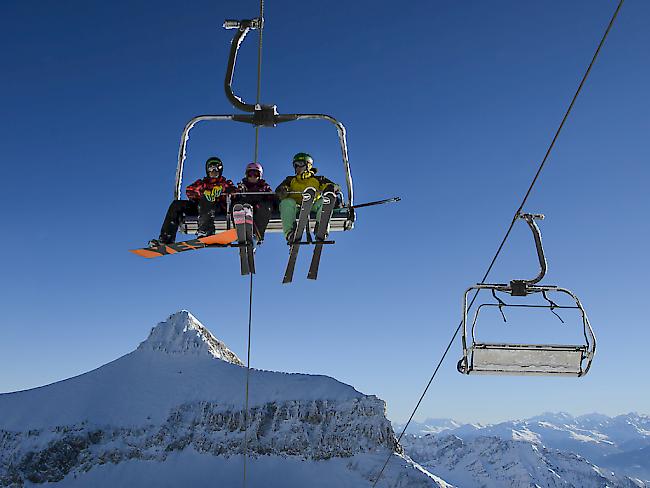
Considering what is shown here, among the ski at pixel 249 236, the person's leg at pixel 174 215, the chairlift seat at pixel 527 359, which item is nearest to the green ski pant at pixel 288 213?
the ski at pixel 249 236

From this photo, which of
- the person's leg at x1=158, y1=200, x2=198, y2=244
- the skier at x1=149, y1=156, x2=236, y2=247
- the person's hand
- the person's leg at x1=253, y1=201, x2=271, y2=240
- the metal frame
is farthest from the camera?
the person's leg at x1=158, y1=200, x2=198, y2=244

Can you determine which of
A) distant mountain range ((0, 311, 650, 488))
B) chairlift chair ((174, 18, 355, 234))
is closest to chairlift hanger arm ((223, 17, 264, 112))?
chairlift chair ((174, 18, 355, 234))

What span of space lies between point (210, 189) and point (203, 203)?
0.24m

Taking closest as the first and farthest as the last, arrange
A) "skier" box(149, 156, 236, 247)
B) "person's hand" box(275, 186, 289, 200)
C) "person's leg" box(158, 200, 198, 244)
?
"person's hand" box(275, 186, 289, 200), "skier" box(149, 156, 236, 247), "person's leg" box(158, 200, 198, 244)

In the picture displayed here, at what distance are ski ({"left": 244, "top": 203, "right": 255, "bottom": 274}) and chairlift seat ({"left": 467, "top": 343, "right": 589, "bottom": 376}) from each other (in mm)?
3719

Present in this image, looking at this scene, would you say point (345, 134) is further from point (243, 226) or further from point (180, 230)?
point (180, 230)

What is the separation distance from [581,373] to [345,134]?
4.13 meters

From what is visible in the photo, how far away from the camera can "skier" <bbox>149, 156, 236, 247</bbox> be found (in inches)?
404

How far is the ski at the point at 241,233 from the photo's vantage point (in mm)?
9672

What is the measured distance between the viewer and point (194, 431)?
144 m

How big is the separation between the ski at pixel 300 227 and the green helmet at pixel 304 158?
810 mm

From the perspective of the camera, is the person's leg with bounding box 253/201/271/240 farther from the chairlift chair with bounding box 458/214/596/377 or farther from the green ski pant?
the chairlift chair with bounding box 458/214/596/377

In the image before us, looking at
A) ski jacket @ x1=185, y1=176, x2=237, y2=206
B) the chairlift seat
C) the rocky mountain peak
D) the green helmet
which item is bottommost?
the chairlift seat

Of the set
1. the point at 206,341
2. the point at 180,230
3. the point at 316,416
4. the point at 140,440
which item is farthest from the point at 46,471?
the point at 180,230
